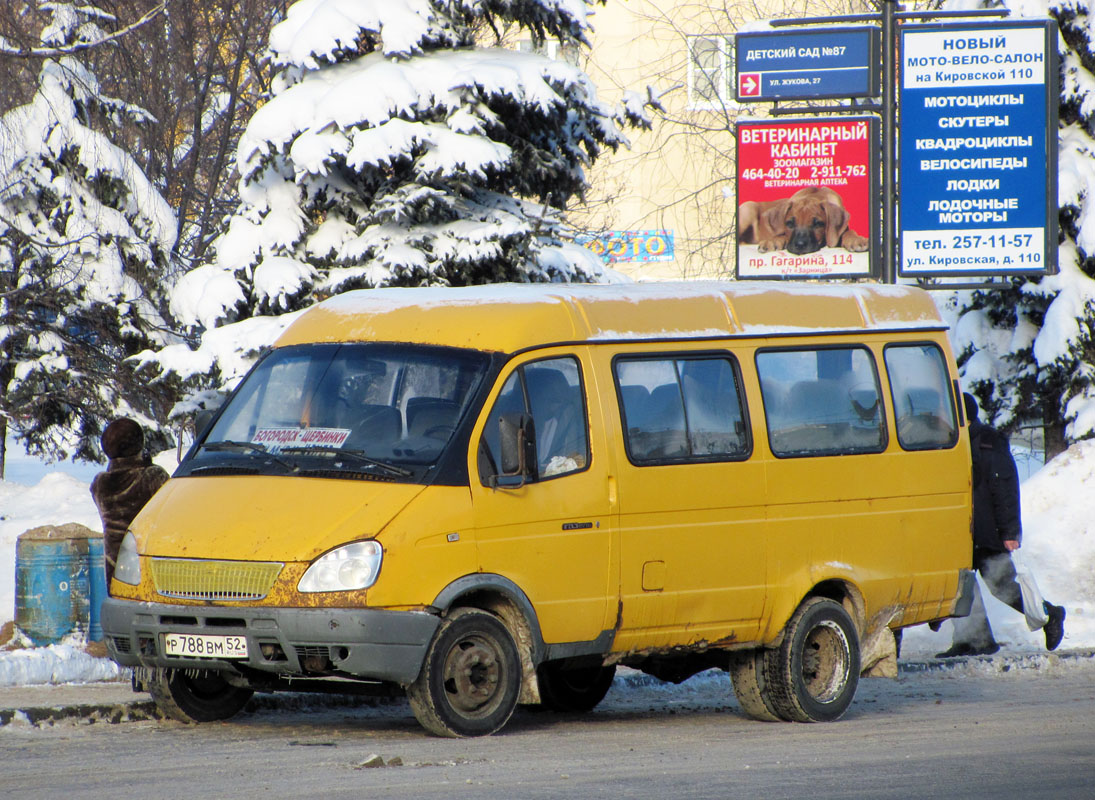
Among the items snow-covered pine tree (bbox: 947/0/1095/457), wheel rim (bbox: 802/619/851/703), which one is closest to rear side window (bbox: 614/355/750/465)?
wheel rim (bbox: 802/619/851/703)

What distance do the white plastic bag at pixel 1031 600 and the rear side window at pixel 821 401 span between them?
2858 millimetres

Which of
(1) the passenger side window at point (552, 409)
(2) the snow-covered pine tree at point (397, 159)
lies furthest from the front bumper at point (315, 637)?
(2) the snow-covered pine tree at point (397, 159)

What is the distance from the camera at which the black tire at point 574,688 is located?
10141 mm

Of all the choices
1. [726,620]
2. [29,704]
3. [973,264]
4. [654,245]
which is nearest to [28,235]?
[973,264]

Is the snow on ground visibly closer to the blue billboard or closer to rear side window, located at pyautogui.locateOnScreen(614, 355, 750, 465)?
rear side window, located at pyautogui.locateOnScreen(614, 355, 750, 465)

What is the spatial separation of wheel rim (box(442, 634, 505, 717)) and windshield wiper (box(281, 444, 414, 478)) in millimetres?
869

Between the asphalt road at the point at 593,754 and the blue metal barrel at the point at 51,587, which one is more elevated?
the blue metal barrel at the point at 51,587

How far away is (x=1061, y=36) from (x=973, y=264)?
575 cm

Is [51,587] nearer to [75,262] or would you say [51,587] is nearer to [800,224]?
[800,224]

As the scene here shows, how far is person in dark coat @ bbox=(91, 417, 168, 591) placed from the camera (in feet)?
32.1

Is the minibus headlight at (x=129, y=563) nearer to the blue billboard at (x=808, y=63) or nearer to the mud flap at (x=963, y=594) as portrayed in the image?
the mud flap at (x=963, y=594)

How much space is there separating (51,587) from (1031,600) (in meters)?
6.77

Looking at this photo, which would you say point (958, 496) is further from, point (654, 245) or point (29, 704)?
point (654, 245)

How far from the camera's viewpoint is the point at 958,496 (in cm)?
1030
